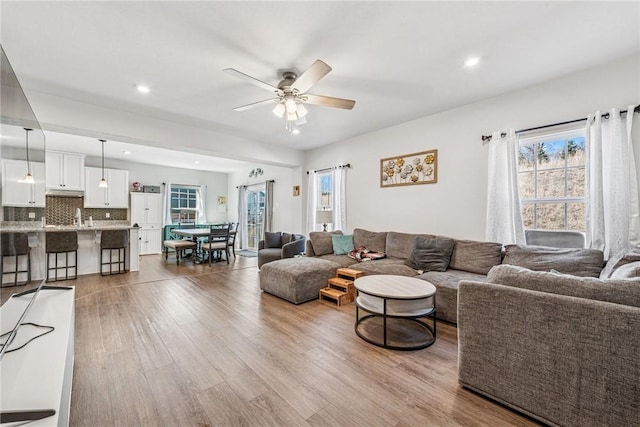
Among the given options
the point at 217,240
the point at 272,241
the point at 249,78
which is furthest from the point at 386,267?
the point at 217,240

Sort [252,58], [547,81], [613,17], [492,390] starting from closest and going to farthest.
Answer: [492,390] → [613,17] → [252,58] → [547,81]

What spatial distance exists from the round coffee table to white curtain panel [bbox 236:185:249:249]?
20.3 ft

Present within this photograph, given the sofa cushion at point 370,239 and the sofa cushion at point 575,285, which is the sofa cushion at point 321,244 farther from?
the sofa cushion at point 575,285

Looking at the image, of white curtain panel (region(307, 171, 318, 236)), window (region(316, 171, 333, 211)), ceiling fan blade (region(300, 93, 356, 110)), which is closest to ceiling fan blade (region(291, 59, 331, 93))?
ceiling fan blade (region(300, 93, 356, 110))

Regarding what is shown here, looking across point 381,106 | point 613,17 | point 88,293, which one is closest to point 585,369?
point 613,17

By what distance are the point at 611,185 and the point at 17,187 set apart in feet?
14.7

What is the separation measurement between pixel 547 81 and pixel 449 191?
1.59 metres

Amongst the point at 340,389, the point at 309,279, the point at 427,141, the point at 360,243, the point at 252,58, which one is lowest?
the point at 340,389

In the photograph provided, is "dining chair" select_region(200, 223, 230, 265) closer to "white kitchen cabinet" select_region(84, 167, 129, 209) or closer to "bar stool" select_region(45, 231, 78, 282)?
"bar stool" select_region(45, 231, 78, 282)

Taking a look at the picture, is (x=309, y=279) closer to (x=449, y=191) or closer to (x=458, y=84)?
(x=449, y=191)

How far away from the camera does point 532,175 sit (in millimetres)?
3195

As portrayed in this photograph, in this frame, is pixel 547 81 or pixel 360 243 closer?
pixel 547 81

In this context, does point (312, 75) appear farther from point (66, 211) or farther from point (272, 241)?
point (66, 211)

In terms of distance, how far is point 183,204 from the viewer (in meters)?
8.43
